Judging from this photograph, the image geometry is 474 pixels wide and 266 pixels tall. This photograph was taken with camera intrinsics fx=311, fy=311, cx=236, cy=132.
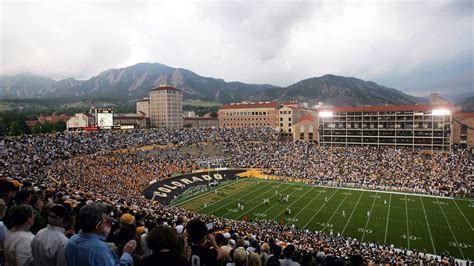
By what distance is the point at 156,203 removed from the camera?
104ft

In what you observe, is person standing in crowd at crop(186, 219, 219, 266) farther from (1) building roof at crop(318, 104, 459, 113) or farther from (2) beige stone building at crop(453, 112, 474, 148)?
(2) beige stone building at crop(453, 112, 474, 148)

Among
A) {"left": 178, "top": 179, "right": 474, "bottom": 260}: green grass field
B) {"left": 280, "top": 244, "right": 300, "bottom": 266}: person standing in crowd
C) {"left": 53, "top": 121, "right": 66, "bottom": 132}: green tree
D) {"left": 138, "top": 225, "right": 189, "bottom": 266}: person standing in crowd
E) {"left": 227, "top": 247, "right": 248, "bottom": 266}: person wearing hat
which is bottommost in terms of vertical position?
{"left": 178, "top": 179, "right": 474, "bottom": 260}: green grass field

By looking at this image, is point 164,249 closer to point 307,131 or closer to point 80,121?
point 307,131

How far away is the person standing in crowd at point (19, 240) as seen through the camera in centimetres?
459

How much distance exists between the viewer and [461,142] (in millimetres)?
65938

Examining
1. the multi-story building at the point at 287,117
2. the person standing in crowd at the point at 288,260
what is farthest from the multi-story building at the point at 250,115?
the person standing in crowd at the point at 288,260

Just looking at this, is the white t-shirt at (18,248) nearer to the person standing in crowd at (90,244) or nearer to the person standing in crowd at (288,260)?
the person standing in crowd at (90,244)

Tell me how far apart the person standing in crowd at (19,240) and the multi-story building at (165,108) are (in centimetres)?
13098

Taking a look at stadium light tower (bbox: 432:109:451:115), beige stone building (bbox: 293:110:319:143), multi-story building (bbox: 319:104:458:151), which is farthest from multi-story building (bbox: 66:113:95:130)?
stadium light tower (bbox: 432:109:451:115)

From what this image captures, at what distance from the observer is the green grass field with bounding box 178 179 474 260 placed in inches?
1023

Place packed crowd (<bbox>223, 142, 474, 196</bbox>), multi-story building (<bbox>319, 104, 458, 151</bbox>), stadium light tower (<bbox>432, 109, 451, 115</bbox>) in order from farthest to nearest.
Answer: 1. multi-story building (<bbox>319, 104, 458, 151</bbox>)
2. stadium light tower (<bbox>432, 109, 451, 115</bbox>)
3. packed crowd (<bbox>223, 142, 474, 196</bbox>)

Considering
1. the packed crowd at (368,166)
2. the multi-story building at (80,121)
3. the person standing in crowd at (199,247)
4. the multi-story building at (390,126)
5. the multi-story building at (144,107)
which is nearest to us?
the person standing in crowd at (199,247)

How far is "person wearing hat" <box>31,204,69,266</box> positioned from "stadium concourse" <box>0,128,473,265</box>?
0.05 ft

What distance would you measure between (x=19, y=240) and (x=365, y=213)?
33.5m
